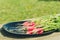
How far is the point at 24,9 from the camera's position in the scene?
792cm

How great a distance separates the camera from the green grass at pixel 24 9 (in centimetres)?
708

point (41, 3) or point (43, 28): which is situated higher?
point (41, 3)

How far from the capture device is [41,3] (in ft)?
28.5

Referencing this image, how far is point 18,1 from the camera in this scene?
9008 mm

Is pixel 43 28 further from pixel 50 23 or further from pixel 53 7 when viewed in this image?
pixel 53 7

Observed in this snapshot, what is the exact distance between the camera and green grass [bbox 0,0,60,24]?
7080 millimetres

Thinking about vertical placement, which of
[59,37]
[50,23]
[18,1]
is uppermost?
[18,1]

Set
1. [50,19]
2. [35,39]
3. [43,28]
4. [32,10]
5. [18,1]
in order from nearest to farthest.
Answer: [35,39] < [43,28] < [50,19] < [32,10] < [18,1]

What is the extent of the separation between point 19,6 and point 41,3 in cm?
99

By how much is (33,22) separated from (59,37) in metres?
0.90

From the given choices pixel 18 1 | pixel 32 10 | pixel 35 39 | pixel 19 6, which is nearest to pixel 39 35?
pixel 35 39

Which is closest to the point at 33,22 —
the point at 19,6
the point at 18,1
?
the point at 19,6

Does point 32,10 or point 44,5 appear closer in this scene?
point 32,10

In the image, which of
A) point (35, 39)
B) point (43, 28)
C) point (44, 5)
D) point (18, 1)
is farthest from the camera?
point (18, 1)
